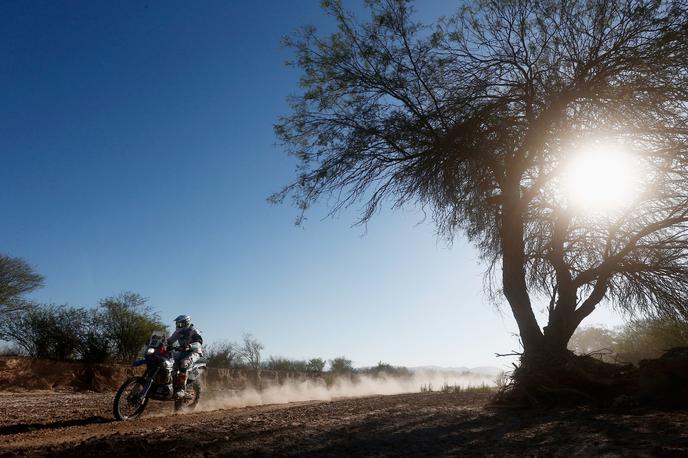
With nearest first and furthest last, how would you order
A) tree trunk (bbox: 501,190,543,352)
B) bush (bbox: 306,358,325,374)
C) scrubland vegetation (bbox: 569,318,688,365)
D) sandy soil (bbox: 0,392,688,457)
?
1. sandy soil (bbox: 0,392,688,457)
2. tree trunk (bbox: 501,190,543,352)
3. scrubland vegetation (bbox: 569,318,688,365)
4. bush (bbox: 306,358,325,374)

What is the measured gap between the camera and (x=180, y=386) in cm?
1062

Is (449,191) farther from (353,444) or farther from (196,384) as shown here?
(196,384)

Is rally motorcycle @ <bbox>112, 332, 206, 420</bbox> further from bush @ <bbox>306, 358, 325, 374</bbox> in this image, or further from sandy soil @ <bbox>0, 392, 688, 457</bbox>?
bush @ <bbox>306, 358, 325, 374</bbox>

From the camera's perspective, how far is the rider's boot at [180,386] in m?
10.5

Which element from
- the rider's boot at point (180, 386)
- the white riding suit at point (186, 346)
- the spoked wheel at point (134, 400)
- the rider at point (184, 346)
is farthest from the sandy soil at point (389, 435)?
the white riding suit at point (186, 346)

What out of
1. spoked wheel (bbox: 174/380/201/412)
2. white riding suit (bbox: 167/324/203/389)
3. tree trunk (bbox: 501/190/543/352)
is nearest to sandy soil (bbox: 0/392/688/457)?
white riding suit (bbox: 167/324/203/389)

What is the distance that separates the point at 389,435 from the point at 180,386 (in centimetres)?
623

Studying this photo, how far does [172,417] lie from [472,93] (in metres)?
9.86

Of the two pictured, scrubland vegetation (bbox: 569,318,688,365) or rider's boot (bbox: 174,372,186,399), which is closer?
rider's boot (bbox: 174,372,186,399)

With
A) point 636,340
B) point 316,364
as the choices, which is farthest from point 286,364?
point 636,340

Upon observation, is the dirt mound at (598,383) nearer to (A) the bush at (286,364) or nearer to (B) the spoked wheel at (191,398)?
(B) the spoked wheel at (191,398)

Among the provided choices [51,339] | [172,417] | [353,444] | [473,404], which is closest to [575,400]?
[473,404]

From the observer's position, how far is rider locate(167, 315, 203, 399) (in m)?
10.6

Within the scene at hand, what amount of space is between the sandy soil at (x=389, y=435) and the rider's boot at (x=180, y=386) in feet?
5.99
